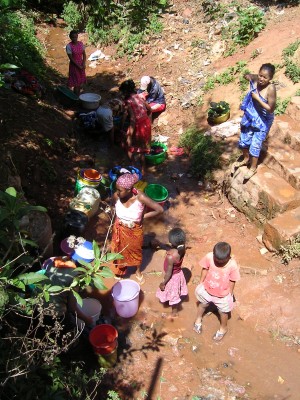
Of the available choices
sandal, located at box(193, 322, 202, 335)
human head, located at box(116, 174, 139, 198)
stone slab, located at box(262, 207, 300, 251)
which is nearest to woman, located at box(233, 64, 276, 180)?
stone slab, located at box(262, 207, 300, 251)

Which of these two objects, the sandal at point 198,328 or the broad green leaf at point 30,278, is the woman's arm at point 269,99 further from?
the broad green leaf at point 30,278

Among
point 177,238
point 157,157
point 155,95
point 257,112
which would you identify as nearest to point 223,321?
point 177,238

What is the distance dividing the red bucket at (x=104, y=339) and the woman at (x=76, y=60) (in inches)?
217

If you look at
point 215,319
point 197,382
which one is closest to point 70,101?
point 215,319

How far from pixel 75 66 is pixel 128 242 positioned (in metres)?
4.72

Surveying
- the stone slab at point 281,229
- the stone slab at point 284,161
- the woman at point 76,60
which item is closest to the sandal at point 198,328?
the stone slab at point 281,229

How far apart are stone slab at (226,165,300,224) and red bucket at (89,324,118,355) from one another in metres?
2.69

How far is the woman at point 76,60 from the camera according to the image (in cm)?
740

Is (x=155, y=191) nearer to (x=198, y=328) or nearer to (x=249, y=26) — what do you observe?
(x=198, y=328)

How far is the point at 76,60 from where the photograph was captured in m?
7.57

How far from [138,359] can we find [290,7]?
8502mm

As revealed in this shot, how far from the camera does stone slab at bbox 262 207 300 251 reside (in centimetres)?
475

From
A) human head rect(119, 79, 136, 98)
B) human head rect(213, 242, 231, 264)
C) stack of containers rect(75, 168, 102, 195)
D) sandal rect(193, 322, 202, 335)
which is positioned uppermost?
human head rect(119, 79, 136, 98)

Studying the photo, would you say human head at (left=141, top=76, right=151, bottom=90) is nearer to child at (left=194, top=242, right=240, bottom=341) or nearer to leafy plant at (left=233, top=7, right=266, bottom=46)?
leafy plant at (left=233, top=7, right=266, bottom=46)
